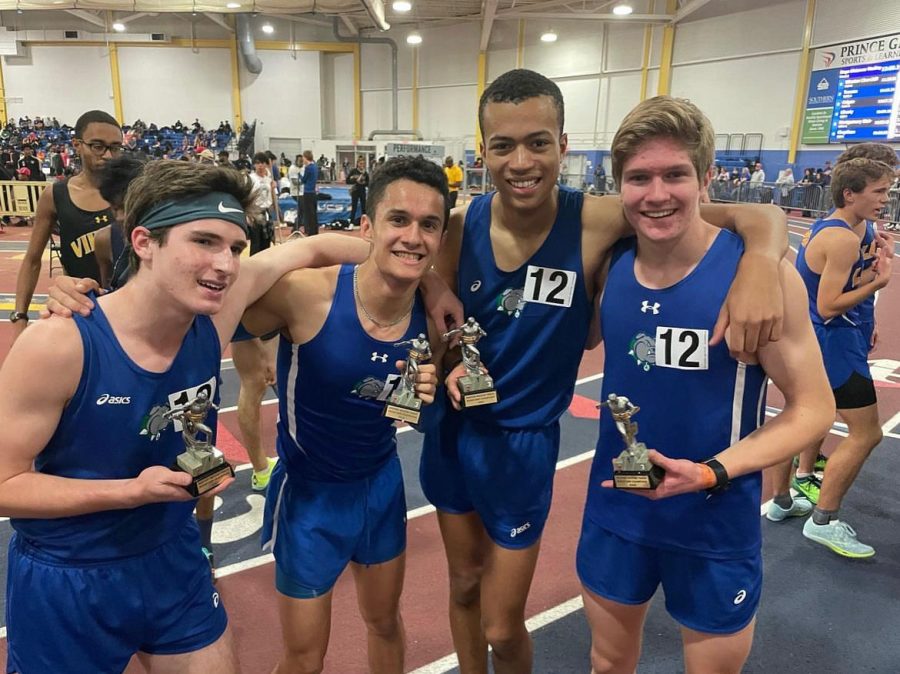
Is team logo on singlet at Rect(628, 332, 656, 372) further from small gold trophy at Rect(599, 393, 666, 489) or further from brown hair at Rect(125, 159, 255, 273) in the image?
brown hair at Rect(125, 159, 255, 273)

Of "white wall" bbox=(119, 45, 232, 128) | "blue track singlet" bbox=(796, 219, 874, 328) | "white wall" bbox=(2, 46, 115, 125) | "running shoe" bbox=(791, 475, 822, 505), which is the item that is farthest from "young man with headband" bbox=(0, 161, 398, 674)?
"white wall" bbox=(2, 46, 115, 125)

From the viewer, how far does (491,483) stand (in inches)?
108

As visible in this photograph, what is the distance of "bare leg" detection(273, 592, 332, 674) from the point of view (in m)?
2.53

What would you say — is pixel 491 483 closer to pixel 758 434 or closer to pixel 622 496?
pixel 622 496

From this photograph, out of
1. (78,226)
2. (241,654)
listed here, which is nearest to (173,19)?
(78,226)

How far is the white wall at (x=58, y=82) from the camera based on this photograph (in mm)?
33656

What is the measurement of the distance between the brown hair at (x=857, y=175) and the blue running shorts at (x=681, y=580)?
9.59 feet

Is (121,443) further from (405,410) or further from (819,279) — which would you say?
(819,279)

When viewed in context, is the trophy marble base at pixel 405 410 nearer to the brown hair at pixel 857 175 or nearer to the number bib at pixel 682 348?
the number bib at pixel 682 348

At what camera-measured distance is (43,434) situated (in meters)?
1.83

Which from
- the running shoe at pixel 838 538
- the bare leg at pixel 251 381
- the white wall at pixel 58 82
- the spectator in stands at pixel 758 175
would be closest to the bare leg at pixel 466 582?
the bare leg at pixel 251 381

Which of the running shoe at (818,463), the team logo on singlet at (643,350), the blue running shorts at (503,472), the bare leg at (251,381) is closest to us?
the team logo on singlet at (643,350)

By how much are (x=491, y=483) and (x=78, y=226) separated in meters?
3.15

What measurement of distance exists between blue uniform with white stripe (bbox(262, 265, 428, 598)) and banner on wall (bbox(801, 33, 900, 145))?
990 inches
